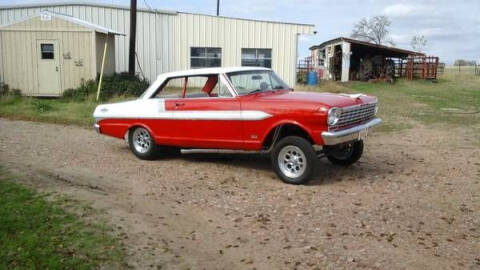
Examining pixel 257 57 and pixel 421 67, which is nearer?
pixel 257 57

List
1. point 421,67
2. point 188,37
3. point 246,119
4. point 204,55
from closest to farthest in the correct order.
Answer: point 246,119 < point 188,37 < point 204,55 < point 421,67

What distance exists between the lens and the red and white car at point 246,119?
7.01 metres

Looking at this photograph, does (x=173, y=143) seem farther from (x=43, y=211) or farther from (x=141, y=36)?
(x=141, y=36)

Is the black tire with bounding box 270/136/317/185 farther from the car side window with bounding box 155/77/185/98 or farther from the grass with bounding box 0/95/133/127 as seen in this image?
the grass with bounding box 0/95/133/127

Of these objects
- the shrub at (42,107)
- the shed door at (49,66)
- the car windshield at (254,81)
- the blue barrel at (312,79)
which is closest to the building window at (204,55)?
the blue barrel at (312,79)

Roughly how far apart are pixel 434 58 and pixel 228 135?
33.4 meters

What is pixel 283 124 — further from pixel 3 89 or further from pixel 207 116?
pixel 3 89

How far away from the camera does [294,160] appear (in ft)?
23.6

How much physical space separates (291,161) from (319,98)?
97 cm

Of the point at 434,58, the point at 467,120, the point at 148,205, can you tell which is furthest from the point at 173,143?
the point at 434,58

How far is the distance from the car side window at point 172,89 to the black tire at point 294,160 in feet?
7.31

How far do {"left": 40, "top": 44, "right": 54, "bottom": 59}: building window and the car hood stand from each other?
12263mm

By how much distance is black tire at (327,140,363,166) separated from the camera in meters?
8.18

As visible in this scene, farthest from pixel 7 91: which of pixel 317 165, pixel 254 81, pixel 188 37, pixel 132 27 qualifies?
pixel 317 165
